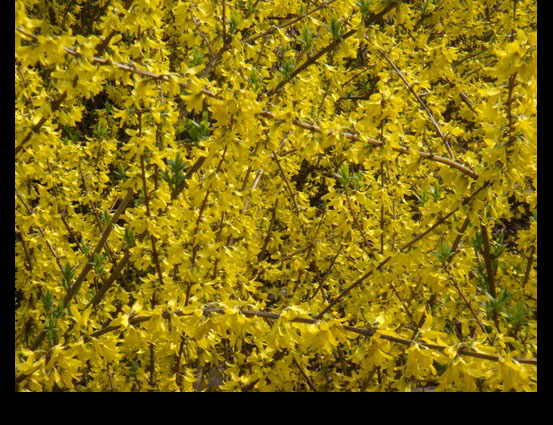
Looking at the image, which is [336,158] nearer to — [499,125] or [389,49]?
[389,49]

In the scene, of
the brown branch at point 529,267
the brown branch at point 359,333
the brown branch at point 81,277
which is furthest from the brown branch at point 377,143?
the brown branch at point 81,277

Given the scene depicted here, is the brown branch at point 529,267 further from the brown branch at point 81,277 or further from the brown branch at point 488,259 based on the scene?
the brown branch at point 81,277

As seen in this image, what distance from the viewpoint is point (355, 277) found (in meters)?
2.81

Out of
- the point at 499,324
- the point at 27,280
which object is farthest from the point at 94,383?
the point at 499,324

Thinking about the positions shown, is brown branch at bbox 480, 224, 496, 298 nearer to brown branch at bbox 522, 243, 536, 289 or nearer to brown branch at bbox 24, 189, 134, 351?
brown branch at bbox 522, 243, 536, 289

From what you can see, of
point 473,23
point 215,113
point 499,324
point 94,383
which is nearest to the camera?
point 215,113

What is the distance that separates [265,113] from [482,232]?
1096 millimetres

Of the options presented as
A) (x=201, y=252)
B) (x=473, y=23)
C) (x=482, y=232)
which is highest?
(x=473, y=23)

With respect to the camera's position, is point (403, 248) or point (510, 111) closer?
point (510, 111)

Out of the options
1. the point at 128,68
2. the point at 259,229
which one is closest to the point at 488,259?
the point at 259,229

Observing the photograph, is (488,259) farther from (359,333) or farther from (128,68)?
(128,68)

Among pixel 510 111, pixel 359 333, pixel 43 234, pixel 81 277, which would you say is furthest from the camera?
pixel 43 234

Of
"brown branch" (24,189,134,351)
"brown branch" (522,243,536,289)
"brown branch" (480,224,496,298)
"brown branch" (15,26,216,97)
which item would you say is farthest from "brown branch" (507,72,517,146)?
"brown branch" (24,189,134,351)

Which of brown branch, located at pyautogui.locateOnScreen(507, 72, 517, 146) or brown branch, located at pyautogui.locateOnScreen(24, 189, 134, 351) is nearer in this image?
brown branch, located at pyautogui.locateOnScreen(507, 72, 517, 146)
